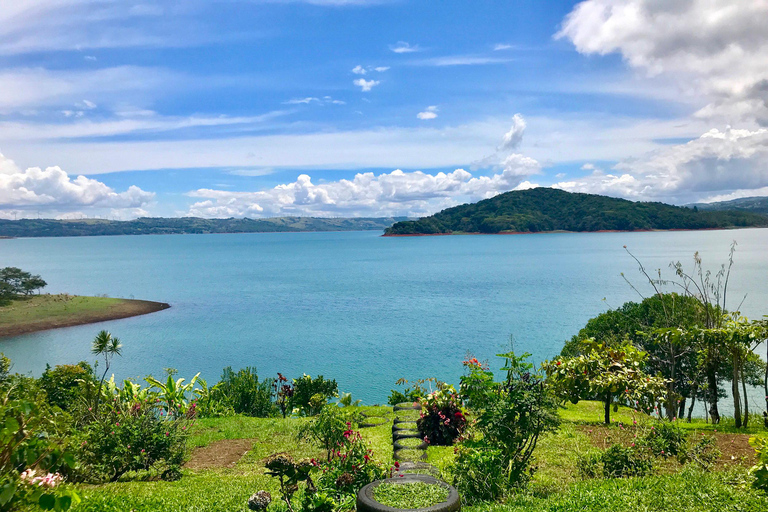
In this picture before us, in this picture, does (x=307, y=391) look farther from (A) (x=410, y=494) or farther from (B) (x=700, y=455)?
(B) (x=700, y=455)

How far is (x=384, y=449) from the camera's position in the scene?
10875 millimetres

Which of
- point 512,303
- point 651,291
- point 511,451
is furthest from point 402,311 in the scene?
point 511,451

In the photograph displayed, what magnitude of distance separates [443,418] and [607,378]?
Answer: 402cm

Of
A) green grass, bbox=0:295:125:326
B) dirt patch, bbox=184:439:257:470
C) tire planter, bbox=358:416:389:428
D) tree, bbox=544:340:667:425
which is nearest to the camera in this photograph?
dirt patch, bbox=184:439:257:470

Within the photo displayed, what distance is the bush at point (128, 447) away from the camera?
835cm

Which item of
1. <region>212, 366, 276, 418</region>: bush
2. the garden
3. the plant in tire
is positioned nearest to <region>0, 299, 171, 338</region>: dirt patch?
<region>212, 366, 276, 418</region>: bush

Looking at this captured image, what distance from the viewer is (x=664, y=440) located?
849cm

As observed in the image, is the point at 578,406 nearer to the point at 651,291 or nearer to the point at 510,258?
the point at 651,291

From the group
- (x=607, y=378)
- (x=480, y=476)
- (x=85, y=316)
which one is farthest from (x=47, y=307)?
(x=480, y=476)

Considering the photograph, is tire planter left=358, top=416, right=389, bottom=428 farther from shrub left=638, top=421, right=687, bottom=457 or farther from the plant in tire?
shrub left=638, top=421, right=687, bottom=457

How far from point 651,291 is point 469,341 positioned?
1262 inches

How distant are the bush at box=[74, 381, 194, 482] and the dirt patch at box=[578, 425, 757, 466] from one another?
9.04 metres

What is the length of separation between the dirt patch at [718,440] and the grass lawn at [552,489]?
0.45 ft

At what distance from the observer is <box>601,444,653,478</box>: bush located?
7.86 metres
